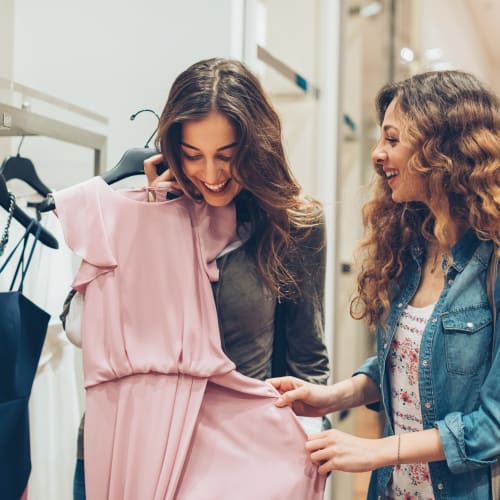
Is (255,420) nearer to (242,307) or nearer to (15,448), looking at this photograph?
(242,307)

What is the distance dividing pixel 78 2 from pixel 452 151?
0.96 metres

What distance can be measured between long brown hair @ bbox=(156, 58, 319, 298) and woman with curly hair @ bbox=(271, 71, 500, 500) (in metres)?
0.19

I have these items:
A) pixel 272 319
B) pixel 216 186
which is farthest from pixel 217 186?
pixel 272 319

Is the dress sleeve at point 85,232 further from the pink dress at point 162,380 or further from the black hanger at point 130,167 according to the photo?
the black hanger at point 130,167

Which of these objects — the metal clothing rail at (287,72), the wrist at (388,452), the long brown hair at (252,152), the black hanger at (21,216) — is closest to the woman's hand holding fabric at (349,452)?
the wrist at (388,452)

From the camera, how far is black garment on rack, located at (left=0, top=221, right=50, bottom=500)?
3.25 ft

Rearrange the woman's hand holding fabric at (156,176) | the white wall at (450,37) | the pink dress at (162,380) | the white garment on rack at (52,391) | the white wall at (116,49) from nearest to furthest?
the pink dress at (162,380)
the woman's hand holding fabric at (156,176)
the white garment on rack at (52,391)
the white wall at (116,49)
the white wall at (450,37)

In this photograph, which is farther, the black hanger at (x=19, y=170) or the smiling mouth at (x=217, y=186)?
the black hanger at (x=19, y=170)

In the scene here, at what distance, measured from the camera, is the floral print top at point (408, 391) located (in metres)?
1.14

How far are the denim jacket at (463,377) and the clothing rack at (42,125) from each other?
793 mm

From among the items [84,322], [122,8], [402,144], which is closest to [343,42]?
[122,8]

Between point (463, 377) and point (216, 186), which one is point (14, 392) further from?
point (463, 377)

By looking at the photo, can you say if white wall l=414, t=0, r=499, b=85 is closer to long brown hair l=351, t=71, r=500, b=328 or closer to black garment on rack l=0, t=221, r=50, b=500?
long brown hair l=351, t=71, r=500, b=328

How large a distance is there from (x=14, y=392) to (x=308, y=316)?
1.72ft
